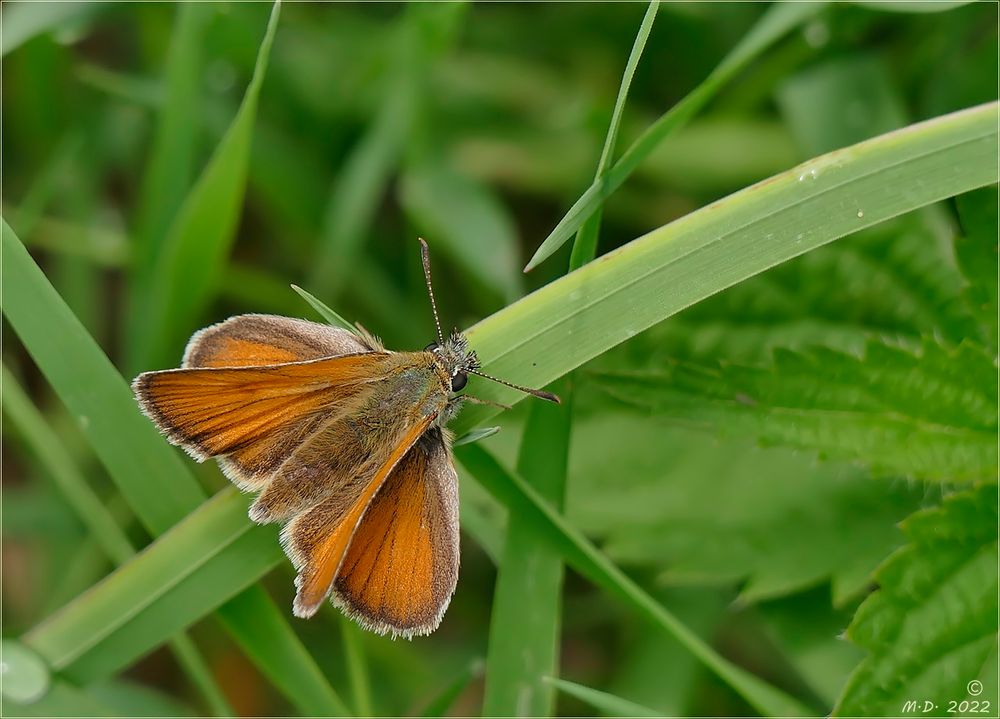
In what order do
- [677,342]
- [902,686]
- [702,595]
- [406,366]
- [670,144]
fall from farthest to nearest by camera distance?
[670,144] → [702,595] → [677,342] → [406,366] → [902,686]

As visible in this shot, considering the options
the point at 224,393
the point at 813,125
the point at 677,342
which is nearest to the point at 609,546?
the point at 677,342

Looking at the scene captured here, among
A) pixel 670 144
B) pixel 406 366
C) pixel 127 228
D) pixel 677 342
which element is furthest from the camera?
pixel 127 228

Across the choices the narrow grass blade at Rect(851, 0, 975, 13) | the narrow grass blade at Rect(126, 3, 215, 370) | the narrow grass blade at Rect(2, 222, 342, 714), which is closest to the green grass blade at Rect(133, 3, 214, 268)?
the narrow grass blade at Rect(126, 3, 215, 370)

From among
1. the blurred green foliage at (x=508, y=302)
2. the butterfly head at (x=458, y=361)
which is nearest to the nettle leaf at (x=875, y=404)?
the blurred green foliage at (x=508, y=302)

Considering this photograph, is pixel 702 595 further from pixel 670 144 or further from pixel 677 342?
pixel 670 144

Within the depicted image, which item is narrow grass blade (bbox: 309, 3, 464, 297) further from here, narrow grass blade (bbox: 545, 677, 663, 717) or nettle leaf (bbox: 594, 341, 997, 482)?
narrow grass blade (bbox: 545, 677, 663, 717)

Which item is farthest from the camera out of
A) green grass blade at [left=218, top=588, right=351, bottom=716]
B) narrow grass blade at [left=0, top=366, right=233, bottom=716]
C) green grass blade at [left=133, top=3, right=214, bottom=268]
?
green grass blade at [left=133, top=3, right=214, bottom=268]

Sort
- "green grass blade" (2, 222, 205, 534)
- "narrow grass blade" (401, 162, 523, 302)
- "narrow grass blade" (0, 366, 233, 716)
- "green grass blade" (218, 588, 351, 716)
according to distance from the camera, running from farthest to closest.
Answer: "narrow grass blade" (401, 162, 523, 302) < "narrow grass blade" (0, 366, 233, 716) < "green grass blade" (218, 588, 351, 716) < "green grass blade" (2, 222, 205, 534)
